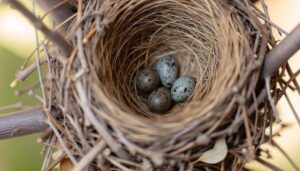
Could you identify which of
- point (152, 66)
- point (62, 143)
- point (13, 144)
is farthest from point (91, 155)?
point (13, 144)

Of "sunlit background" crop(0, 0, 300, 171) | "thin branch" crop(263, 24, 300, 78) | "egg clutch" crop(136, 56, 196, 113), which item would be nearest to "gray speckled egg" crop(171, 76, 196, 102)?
"egg clutch" crop(136, 56, 196, 113)

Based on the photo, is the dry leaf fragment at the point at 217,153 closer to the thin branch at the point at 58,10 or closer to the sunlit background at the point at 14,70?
the thin branch at the point at 58,10

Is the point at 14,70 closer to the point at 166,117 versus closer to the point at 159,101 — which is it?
the point at 159,101

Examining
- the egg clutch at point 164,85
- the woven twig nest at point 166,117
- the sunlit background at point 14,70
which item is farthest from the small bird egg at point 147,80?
the sunlit background at point 14,70

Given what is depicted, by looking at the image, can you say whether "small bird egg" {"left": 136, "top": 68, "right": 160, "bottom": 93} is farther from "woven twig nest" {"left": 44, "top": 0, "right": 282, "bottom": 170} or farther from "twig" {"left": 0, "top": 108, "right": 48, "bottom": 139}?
"twig" {"left": 0, "top": 108, "right": 48, "bottom": 139}

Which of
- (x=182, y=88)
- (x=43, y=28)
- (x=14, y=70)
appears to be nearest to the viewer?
(x=43, y=28)

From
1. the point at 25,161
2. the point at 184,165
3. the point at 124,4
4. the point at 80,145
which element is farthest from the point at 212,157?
the point at 25,161
